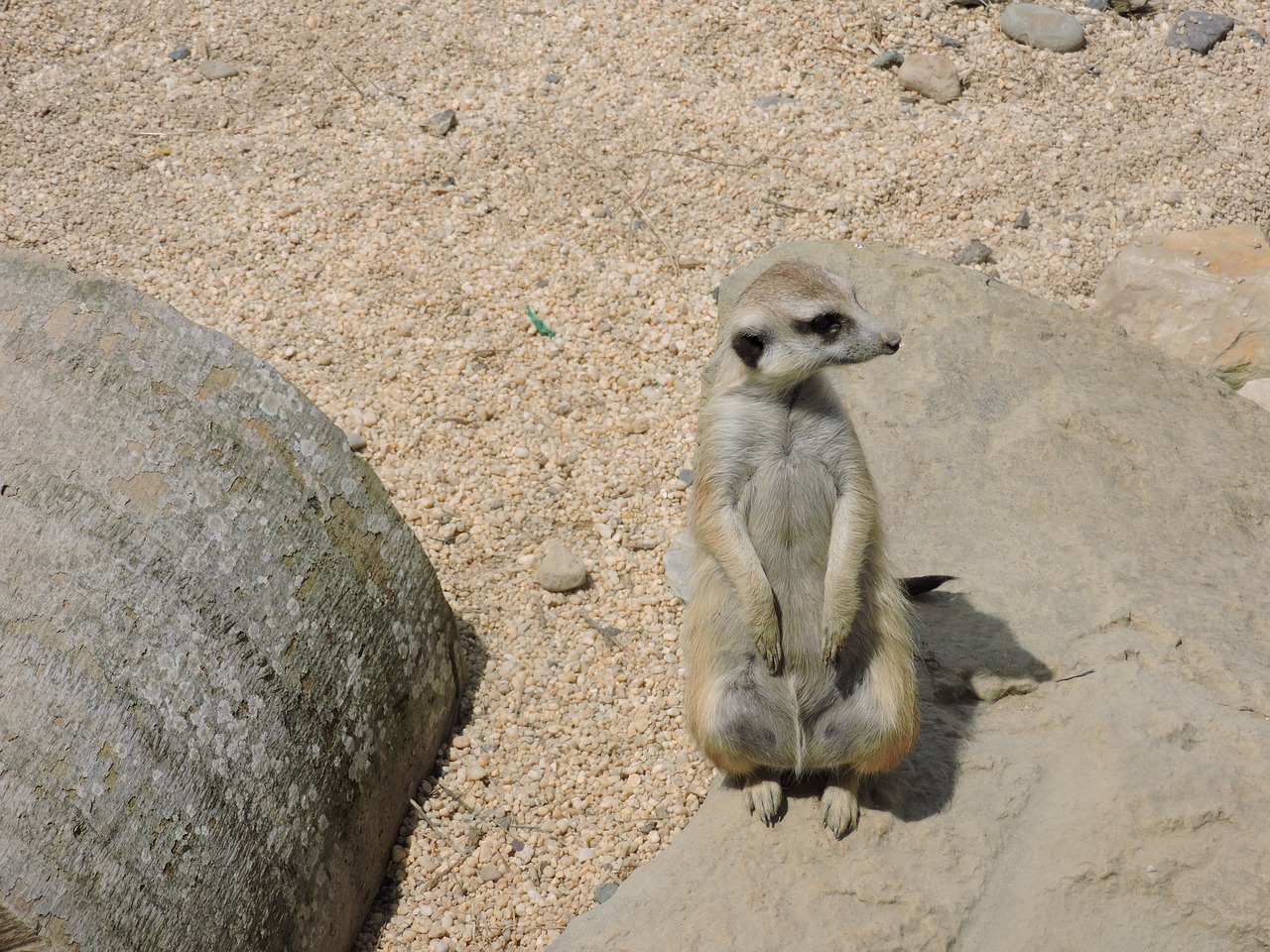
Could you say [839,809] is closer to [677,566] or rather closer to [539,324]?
[677,566]

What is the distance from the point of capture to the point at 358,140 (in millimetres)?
5570

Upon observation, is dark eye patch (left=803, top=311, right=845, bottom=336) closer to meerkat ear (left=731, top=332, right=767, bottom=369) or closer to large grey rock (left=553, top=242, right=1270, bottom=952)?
meerkat ear (left=731, top=332, right=767, bottom=369)

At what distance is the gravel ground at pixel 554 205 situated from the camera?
3746 millimetres

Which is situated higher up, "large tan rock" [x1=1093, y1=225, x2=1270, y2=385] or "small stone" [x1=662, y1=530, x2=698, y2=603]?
"large tan rock" [x1=1093, y1=225, x2=1270, y2=385]

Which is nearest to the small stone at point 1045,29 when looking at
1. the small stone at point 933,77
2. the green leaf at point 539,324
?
the small stone at point 933,77

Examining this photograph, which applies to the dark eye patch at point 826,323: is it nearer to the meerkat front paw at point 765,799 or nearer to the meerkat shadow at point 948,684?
the meerkat shadow at point 948,684

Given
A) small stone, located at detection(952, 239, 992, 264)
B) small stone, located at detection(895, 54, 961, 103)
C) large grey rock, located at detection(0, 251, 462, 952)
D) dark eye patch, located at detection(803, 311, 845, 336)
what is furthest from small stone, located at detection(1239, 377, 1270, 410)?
large grey rock, located at detection(0, 251, 462, 952)

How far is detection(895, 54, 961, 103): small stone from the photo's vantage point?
5812 millimetres

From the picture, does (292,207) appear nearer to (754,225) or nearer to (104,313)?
(754,225)

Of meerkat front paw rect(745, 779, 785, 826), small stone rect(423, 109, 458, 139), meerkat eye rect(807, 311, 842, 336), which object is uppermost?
meerkat eye rect(807, 311, 842, 336)

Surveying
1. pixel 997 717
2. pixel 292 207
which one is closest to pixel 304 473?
pixel 997 717

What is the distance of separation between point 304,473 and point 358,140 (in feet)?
11.0

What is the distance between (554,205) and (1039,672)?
3.25 meters

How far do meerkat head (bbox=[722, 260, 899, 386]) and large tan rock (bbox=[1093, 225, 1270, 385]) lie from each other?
257 cm
